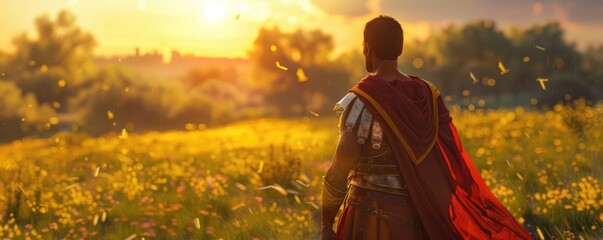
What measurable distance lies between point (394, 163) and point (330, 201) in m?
0.45

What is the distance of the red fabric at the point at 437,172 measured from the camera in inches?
141

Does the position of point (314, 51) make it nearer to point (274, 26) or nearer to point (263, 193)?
point (274, 26)

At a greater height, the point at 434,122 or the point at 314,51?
the point at 434,122

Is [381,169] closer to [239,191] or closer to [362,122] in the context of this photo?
[362,122]

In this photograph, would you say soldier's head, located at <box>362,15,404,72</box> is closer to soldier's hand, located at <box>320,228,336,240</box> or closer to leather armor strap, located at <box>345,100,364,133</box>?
leather armor strap, located at <box>345,100,364,133</box>

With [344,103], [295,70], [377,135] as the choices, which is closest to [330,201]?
[377,135]

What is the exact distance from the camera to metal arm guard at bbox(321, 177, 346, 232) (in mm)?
3737

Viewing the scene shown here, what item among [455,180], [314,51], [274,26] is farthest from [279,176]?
[314,51]

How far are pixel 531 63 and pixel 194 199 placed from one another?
3937 cm

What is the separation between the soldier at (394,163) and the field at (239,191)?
111 inches

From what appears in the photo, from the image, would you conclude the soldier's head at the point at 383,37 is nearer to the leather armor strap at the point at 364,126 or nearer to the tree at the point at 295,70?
the leather armor strap at the point at 364,126

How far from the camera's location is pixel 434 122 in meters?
3.79

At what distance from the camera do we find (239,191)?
29.5 feet

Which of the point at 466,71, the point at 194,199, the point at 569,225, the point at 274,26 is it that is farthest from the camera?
the point at 466,71
